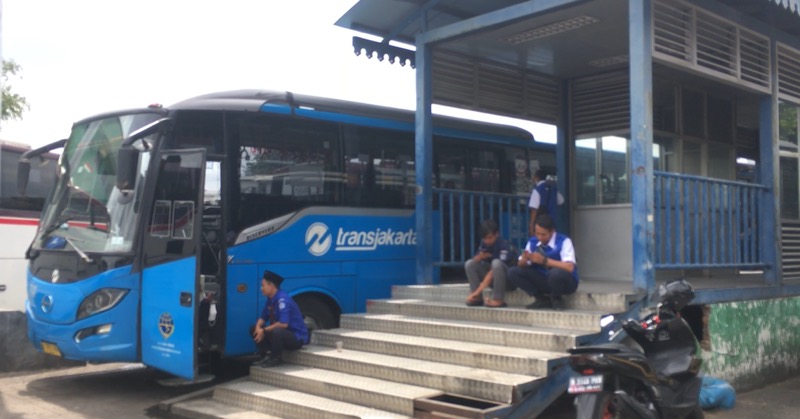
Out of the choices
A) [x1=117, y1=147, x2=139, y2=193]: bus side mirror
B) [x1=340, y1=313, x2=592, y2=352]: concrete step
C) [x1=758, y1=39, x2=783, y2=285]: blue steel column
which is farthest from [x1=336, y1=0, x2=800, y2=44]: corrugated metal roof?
[x1=340, y1=313, x2=592, y2=352]: concrete step

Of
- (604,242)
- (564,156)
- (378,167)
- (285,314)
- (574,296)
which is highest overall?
(564,156)

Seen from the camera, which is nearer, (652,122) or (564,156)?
(652,122)

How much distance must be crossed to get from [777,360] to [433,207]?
4.66 m

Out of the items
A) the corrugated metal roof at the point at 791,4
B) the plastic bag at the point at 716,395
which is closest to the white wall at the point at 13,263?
the plastic bag at the point at 716,395

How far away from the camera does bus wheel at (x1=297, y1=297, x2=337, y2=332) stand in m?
9.57

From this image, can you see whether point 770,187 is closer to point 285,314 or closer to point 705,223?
point 705,223

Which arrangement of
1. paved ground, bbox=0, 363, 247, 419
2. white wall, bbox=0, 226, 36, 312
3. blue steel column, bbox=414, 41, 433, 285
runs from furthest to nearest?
white wall, bbox=0, 226, 36, 312, blue steel column, bbox=414, 41, 433, 285, paved ground, bbox=0, 363, 247, 419

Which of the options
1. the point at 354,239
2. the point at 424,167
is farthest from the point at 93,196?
the point at 424,167

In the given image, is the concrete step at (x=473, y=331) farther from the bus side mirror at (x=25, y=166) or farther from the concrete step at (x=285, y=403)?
the bus side mirror at (x=25, y=166)

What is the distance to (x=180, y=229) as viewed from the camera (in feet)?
26.6

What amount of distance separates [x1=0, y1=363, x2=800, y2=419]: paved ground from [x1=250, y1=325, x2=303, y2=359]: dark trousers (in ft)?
4.22

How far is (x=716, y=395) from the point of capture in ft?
24.9

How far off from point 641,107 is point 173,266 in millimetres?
4951

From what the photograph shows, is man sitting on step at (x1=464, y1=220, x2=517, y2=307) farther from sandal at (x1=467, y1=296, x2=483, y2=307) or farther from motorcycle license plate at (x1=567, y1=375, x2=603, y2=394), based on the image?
motorcycle license plate at (x1=567, y1=375, x2=603, y2=394)
